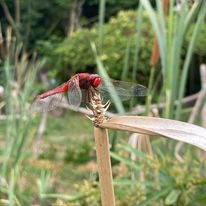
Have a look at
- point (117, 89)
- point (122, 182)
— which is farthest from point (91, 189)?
point (117, 89)

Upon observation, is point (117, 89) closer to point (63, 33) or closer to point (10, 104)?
point (10, 104)

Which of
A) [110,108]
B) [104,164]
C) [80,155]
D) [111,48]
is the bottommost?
[80,155]

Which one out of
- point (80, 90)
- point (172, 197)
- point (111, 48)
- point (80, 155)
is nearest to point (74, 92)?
point (80, 90)

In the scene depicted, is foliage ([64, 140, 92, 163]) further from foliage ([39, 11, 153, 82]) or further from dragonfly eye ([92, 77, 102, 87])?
dragonfly eye ([92, 77, 102, 87])

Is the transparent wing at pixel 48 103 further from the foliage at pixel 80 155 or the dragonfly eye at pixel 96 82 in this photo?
the foliage at pixel 80 155

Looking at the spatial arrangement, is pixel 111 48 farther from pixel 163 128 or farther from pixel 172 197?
pixel 163 128

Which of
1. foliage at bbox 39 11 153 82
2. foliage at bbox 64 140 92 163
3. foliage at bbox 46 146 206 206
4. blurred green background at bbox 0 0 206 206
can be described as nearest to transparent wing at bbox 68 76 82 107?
blurred green background at bbox 0 0 206 206

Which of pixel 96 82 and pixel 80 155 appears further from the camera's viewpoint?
pixel 80 155
